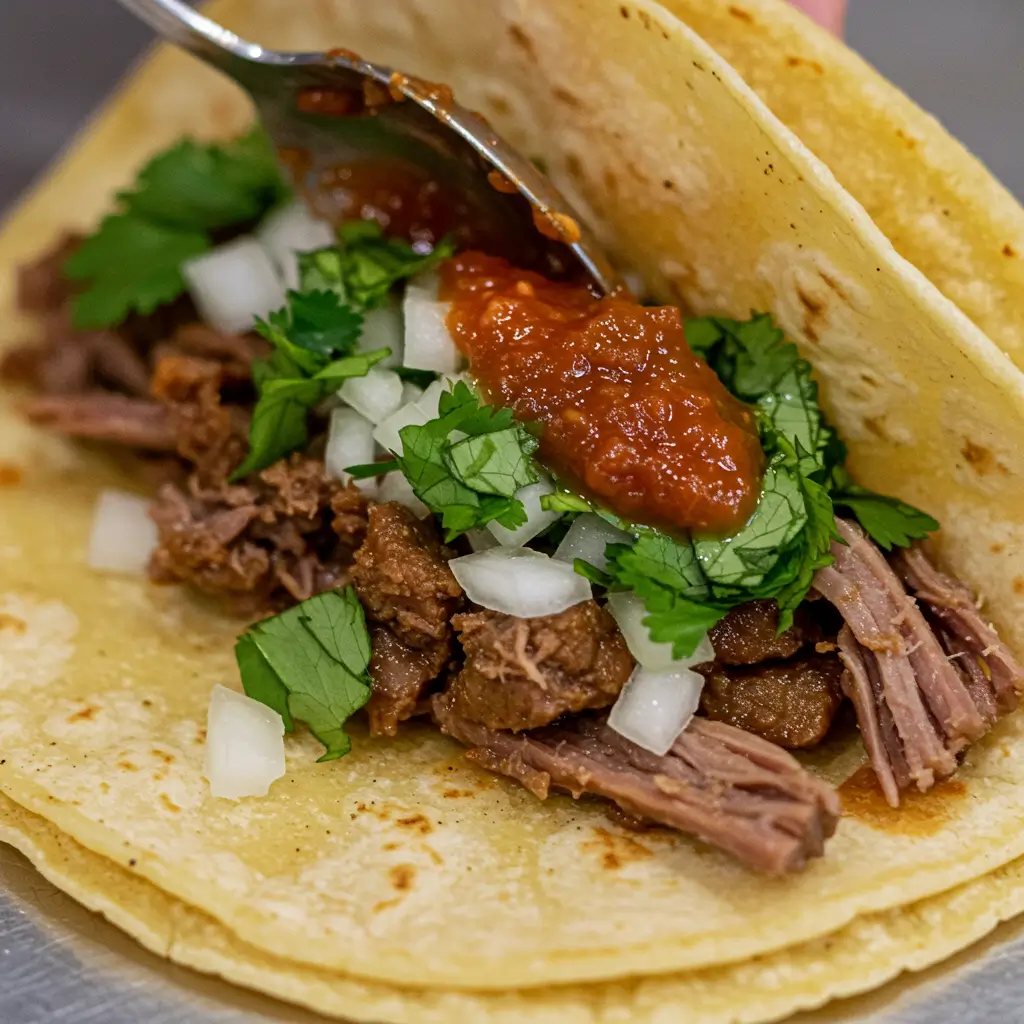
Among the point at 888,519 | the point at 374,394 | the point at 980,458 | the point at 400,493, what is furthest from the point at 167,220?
the point at 980,458

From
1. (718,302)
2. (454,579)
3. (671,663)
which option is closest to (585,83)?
(718,302)

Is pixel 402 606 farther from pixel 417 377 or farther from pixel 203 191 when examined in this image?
pixel 203 191

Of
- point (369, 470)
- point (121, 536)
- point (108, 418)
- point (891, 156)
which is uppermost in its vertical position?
point (891, 156)

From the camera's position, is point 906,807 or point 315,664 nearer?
point 906,807

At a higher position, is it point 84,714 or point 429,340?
point 429,340

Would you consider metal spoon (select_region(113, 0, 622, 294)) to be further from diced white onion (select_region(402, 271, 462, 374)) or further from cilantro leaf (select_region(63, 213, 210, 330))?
cilantro leaf (select_region(63, 213, 210, 330))

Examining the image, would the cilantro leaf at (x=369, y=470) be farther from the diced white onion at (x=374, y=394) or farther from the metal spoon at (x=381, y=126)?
the metal spoon at (x=381, y=126)

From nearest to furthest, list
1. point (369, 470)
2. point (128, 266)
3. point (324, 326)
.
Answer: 1. point (369, 470)
2. point (324, 326)
3. point (128, 266)

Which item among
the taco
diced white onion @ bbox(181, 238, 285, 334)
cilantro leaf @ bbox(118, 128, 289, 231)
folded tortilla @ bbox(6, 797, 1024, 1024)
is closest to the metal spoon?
the taco
